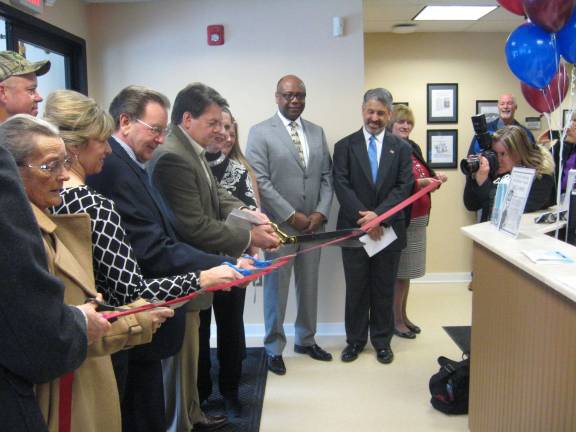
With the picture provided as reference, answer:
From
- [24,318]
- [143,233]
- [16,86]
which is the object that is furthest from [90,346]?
[16,86]

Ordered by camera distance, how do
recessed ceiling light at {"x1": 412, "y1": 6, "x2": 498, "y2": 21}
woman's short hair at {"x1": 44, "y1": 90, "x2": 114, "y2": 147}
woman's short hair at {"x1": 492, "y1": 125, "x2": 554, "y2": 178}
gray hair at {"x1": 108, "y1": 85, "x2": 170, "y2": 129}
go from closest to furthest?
woman's short hair at {"x1": 44, "y1": 90, "x2": 114, "y2": 147}, gray hair at {"x1": 108, "y1": 85, "x2": 170, "y2": 129}, woman's short hair at {"x1": 492, "y1": 125, "x2": 554, "y2": 178}, recessed ceiling light at {"x1": 412, "y1": 6, "x2": 498, "y2": 21}

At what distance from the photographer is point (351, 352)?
3568 mm

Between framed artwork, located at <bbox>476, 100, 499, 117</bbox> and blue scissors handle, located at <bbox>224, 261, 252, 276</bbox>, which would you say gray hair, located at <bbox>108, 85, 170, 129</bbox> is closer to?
blue scissors handle, located at <bbox>224, 261, 252, 276</bbox>

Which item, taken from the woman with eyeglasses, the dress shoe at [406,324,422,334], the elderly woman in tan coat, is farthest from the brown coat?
the dress shoe at [406,324,422,334]

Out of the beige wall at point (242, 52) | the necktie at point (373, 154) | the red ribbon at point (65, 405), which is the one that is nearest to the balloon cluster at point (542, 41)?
the necktie at point (373, 154)

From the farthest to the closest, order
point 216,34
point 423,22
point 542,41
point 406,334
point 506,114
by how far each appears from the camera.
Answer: point 423,22
point 506,114
point 406,334
point 216,34
point 542,41

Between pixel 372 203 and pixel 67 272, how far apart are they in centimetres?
248

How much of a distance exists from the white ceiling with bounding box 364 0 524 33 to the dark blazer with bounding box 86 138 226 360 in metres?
3.17

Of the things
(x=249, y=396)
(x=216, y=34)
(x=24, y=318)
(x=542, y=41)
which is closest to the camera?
(x=24, y=318)

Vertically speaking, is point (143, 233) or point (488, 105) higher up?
point (488, 105)

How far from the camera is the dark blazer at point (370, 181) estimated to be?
11.3 ft

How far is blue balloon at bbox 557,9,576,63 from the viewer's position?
2.44 meters

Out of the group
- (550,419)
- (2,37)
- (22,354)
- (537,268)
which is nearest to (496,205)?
(537,268)

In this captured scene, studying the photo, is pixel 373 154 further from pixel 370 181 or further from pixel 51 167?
pixel 51 167
